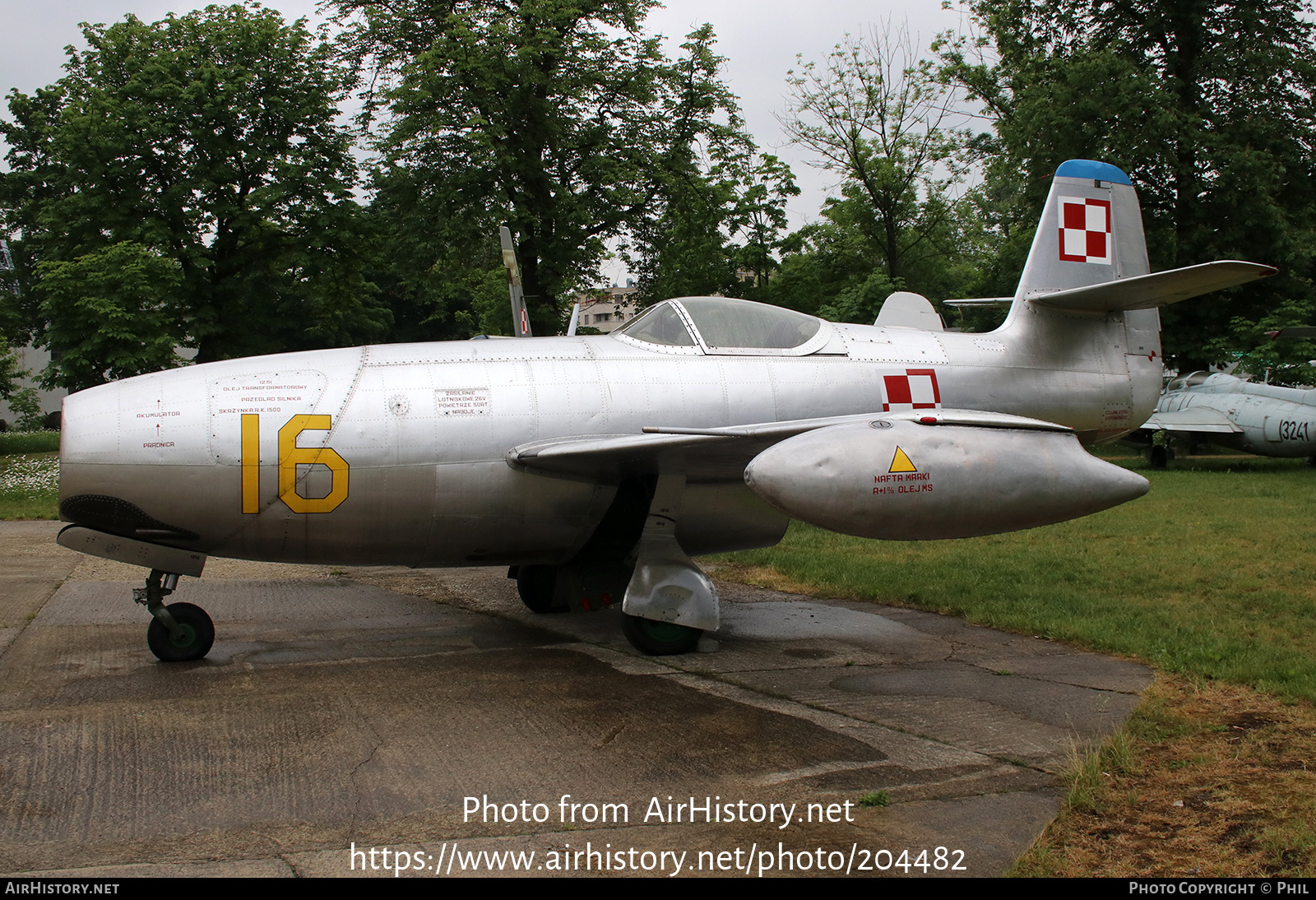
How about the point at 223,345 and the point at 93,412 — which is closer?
the point at 93,412

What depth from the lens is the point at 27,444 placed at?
29750 millimetres

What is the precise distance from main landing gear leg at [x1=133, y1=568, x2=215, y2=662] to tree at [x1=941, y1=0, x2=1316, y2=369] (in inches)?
977

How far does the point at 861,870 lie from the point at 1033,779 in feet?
4.28

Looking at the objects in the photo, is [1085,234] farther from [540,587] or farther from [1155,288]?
[540,587]

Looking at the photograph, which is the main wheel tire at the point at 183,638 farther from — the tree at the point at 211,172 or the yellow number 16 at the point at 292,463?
the tree at the point at 211,172

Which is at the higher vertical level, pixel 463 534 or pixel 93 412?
pixel 93 412

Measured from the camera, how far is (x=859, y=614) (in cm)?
831

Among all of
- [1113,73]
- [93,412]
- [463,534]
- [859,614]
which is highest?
[1113,73]

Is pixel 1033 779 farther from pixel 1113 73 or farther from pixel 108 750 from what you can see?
pixel 1113 73

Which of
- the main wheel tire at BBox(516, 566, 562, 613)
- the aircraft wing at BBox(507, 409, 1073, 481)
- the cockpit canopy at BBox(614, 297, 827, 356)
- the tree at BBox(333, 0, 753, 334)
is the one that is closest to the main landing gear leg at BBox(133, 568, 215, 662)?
the aircraft wing at BBox(507, 409, 1073, 481)

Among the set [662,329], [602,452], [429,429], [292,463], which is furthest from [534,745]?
[662,329]

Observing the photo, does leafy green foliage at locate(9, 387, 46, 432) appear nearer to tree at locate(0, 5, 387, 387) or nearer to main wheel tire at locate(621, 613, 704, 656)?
tree at locate(0, 5, 387, 387)

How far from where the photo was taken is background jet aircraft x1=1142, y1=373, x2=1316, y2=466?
20125 millimetres

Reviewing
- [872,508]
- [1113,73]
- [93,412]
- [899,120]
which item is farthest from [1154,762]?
[899,120]
